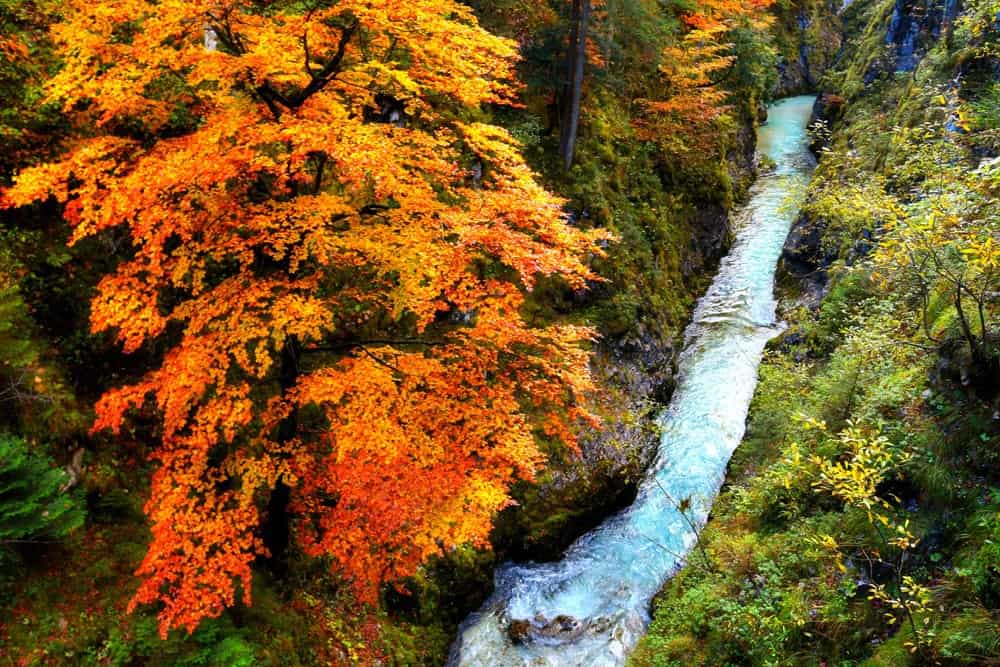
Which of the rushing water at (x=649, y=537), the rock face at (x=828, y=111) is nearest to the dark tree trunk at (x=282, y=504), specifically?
the rushing water at (x=649, y=537)

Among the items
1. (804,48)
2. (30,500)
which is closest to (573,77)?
(30,500)

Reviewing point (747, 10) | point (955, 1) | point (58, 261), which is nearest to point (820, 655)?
point (58, 261)

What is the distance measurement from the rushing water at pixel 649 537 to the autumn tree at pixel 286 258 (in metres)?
2.70

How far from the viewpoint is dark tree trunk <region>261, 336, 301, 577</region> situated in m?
7.81

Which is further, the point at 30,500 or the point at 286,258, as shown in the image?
the point at 286,258

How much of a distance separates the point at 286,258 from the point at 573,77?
11.1 meters

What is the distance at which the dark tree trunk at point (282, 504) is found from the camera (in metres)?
7.81

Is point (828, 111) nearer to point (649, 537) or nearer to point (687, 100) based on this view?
point (687, 100)

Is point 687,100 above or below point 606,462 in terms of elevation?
above

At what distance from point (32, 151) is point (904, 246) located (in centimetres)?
1189

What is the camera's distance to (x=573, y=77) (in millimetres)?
15430

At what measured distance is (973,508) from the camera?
238 inches

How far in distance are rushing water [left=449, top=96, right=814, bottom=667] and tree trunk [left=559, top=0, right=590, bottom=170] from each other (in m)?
6.39

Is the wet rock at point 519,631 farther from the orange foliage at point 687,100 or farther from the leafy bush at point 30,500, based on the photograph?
the orange foliage at point 687,100
